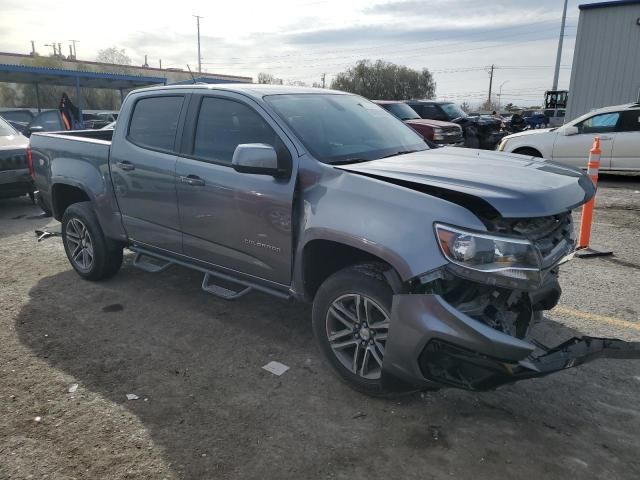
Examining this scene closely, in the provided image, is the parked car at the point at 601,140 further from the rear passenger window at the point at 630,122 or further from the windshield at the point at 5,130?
the windshield at the point at 5,130

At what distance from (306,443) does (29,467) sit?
1424 millimetres

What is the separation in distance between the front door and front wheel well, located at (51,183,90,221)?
188 cm

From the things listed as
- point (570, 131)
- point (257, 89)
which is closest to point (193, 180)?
point (257, 89)

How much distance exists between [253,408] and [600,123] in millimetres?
10602

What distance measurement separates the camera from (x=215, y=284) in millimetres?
4695

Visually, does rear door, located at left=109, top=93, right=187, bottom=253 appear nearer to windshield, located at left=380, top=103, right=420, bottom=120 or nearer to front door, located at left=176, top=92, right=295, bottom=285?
front door, located at left=176, top=92, right=295, bottom=285

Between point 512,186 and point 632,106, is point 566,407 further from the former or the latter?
point 632,106

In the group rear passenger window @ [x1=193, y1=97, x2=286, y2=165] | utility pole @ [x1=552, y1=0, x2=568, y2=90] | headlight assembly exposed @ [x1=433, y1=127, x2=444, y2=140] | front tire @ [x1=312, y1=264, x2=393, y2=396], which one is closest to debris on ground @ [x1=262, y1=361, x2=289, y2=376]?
front tire @ [x1=312, y1=264, x2=393, y2=396]

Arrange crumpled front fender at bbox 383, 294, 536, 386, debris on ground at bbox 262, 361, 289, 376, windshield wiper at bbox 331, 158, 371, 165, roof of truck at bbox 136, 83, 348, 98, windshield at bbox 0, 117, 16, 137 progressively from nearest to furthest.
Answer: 1. crumpled front fender at bbox 383, 294, 536, 386
2. windshield wiper at bbox 331, 158, 371, 165
3. debris on ground at bbox 262, 361, 289, 376
4. roof of truck at bbox 136, 83, 348, 98
5. windshield at bbox 0, 117, 16, 137

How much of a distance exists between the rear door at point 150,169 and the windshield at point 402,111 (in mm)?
11054

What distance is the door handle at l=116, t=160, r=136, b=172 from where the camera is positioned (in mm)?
4535

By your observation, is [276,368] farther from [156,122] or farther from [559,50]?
[559,50]

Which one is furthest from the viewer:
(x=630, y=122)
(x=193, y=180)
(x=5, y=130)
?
(x=630, y=122)

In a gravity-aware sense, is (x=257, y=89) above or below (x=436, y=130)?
above
